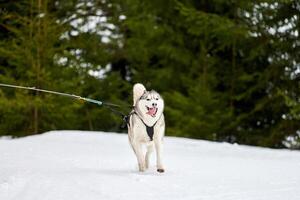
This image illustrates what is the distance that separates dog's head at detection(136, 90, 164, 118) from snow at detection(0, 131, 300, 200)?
0.73m

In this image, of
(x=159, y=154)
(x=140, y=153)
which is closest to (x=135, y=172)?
(x=140, y=153)

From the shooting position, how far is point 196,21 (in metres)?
15.7

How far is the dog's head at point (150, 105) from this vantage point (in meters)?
7.23

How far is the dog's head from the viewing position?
723cm

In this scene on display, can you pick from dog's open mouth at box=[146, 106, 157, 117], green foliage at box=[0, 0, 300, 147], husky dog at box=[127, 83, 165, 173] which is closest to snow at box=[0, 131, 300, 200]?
husky dog at box=[127, 83, 165, 173]

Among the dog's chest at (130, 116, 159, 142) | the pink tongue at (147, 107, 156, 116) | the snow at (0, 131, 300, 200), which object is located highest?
the pink tongue at (147, 107, 156, 116)

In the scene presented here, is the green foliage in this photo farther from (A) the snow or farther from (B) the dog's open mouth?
(B) the dog's open mouth

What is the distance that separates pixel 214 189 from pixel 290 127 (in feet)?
29.5

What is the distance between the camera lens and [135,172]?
7.41 m

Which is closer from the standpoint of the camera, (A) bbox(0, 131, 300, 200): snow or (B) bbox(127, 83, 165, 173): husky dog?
(A) bbox(0, 131, 300, 200): snow

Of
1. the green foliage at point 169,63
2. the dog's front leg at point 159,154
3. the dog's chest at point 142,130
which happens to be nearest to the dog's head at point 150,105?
the dog's chest at point 142,130

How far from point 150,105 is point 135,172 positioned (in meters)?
0.86

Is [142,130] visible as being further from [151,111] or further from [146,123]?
[151,111]

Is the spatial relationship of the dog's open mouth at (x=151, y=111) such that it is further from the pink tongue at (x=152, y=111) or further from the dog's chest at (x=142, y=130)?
the dog's chest at (x=142, y=130)
